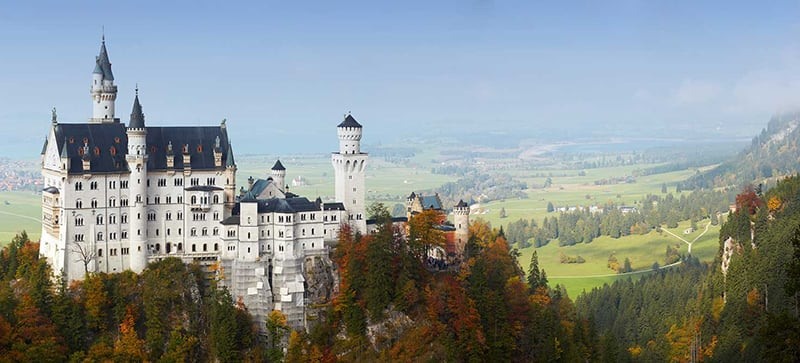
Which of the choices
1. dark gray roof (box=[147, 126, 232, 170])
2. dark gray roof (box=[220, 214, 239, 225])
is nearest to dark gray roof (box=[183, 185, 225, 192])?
dark gray roof (box=[147, 126, 232, 170])

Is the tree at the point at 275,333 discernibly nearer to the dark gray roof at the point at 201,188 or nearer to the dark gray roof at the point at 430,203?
the dark gray roof at the point at 201,188

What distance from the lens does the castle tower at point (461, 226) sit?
83500mm

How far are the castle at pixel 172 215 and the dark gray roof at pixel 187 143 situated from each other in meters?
0.08

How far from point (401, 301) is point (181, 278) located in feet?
55.0

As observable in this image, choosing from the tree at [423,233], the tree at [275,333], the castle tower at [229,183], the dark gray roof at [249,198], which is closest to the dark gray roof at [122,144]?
the castle tower at [229,183]

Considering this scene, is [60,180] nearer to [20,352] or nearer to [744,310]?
[20,352]

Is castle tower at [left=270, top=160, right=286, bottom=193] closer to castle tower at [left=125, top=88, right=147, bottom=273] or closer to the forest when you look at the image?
the forest

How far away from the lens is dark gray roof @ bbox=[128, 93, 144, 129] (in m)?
75.8

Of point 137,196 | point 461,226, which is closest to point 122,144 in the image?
point 137,196

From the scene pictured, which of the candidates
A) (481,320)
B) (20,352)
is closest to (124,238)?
(20,352)

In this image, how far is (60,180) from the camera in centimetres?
7494

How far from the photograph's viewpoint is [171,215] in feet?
255

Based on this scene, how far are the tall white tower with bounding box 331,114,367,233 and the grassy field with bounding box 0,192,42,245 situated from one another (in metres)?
46.9

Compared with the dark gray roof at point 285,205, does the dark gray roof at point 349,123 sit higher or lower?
higher
